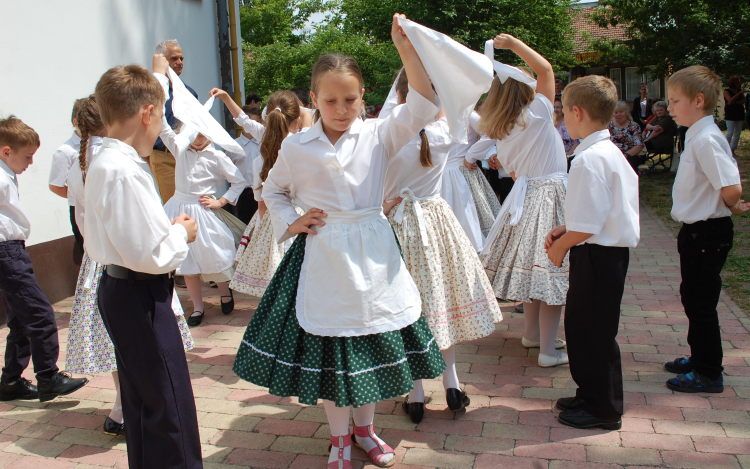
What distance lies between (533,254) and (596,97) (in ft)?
3.72

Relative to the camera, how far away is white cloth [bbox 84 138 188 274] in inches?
84.3

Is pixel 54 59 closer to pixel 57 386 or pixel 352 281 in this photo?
pixel 57 386

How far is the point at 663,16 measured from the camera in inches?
656

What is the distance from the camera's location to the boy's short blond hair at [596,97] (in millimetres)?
3033

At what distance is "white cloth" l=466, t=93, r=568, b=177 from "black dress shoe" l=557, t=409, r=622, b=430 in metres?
1.54

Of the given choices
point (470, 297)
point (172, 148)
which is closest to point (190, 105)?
point (172, 148)

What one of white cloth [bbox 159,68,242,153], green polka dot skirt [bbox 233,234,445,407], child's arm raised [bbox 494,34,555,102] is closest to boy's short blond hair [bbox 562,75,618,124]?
child's arm raised [bbox 494,34,555,102]

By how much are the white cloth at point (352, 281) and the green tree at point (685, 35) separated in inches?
595

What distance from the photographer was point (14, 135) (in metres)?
3.56

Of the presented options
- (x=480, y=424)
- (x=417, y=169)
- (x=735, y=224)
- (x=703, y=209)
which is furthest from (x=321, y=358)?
(x=735, y=224)

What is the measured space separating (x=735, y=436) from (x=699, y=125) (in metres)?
1.59

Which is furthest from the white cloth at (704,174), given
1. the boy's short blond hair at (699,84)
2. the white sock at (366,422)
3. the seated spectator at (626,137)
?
the seated spectator at (626,137)

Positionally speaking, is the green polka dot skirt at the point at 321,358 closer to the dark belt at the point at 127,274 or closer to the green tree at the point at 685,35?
the dark belt at the point at 127,274

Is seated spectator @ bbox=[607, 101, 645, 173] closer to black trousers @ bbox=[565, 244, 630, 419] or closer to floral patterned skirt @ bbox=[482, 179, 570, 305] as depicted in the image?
floral patterned skirt @ bbox=[482, 179, 570, 305]
